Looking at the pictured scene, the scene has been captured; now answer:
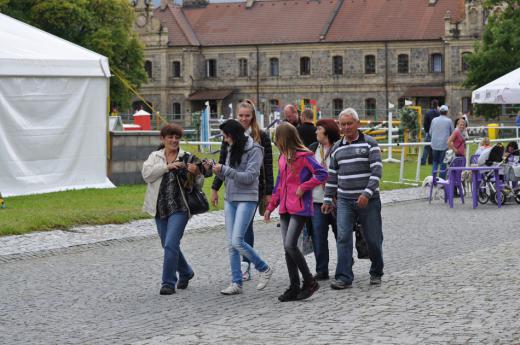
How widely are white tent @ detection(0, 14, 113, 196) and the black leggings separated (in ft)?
38.4

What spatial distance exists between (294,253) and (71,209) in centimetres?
877

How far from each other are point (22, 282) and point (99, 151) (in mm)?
12066

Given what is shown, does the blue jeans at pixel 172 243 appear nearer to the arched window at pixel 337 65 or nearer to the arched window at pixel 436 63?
the arched window at pixel 436 63

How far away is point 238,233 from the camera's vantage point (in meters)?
10.8

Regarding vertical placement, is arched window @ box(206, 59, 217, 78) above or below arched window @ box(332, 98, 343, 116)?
above

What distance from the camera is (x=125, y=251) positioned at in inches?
566

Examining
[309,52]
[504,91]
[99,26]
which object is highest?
[309,52]

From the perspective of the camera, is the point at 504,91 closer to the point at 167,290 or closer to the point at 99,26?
the point at 167,290

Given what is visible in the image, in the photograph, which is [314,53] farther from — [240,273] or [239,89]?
[240,273]

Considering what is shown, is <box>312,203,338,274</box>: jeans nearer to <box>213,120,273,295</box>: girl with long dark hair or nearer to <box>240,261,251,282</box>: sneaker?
<box>240,261,251,282</box>: sneaker

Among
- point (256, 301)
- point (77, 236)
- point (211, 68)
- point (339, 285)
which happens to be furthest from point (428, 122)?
point (211, 68)

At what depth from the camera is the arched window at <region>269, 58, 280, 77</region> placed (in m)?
93.8

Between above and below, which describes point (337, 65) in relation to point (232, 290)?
above

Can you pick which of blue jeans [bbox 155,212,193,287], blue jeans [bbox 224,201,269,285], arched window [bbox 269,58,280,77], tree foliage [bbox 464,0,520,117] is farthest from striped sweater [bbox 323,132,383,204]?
arched window [bbox 269,58,280,77]
